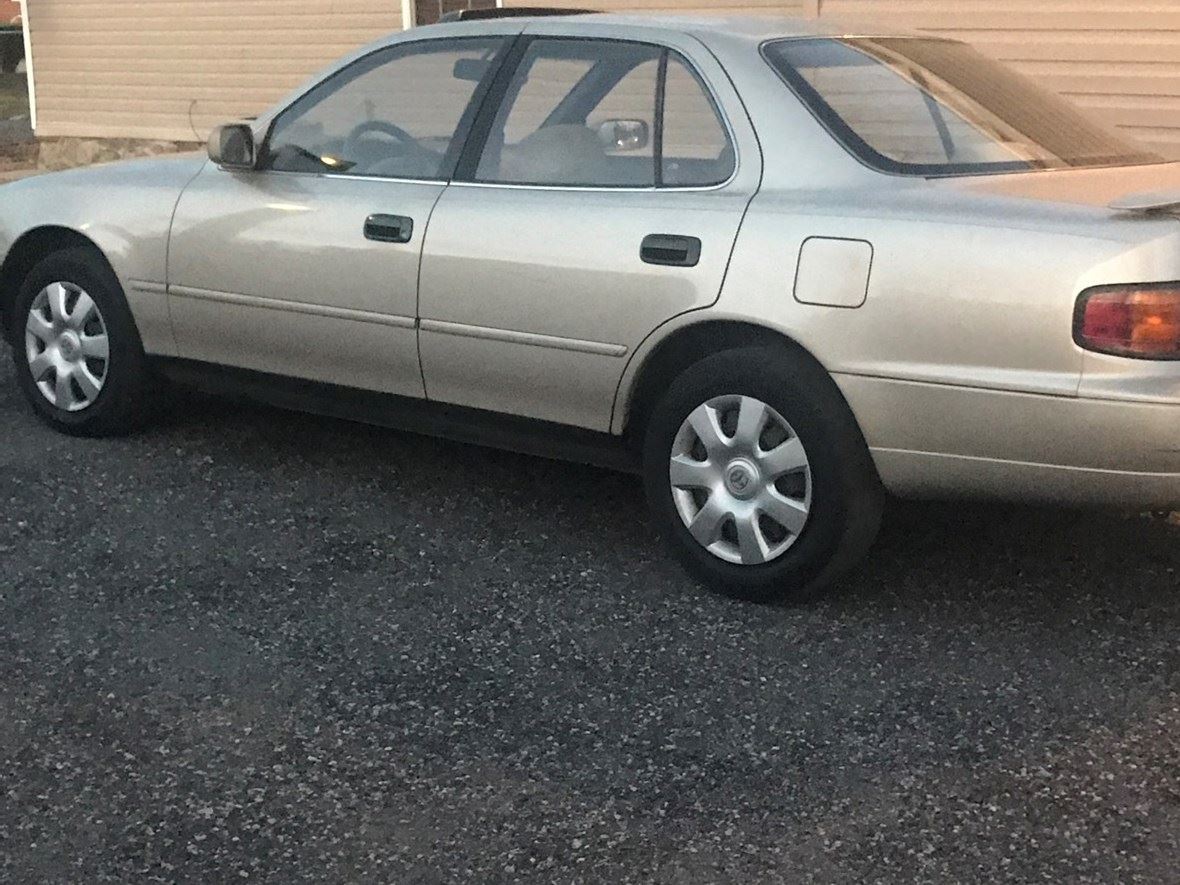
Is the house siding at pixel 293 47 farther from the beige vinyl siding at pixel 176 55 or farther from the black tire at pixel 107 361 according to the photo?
the black tire at pixel 107 361

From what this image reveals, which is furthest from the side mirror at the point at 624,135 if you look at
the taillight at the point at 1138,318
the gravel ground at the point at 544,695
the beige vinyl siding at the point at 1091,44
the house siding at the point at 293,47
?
the beige vinyl siding at the point at 1091,44

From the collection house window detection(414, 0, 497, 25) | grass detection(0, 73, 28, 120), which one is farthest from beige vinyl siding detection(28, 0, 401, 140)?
grass detection(0, 73, 28, 120)

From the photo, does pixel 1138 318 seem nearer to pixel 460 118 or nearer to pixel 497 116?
pixel 497 116

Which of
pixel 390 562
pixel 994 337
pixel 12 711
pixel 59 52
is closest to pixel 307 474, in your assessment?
pixel 390 562

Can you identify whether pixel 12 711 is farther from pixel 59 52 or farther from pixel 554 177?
pixel 59 52

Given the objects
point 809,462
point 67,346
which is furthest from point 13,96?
point 809,462

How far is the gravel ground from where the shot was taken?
10.5 feet

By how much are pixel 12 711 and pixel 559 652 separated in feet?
4.42

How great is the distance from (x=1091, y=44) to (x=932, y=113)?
396 cm

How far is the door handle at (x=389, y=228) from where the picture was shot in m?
5.00

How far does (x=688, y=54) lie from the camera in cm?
464

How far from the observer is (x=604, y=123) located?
4844 mm

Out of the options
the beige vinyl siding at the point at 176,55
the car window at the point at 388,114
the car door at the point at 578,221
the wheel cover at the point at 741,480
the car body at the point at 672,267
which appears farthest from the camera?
the beige vinyl siding at the point at 176,55

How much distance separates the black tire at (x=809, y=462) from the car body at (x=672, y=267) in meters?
0.06
